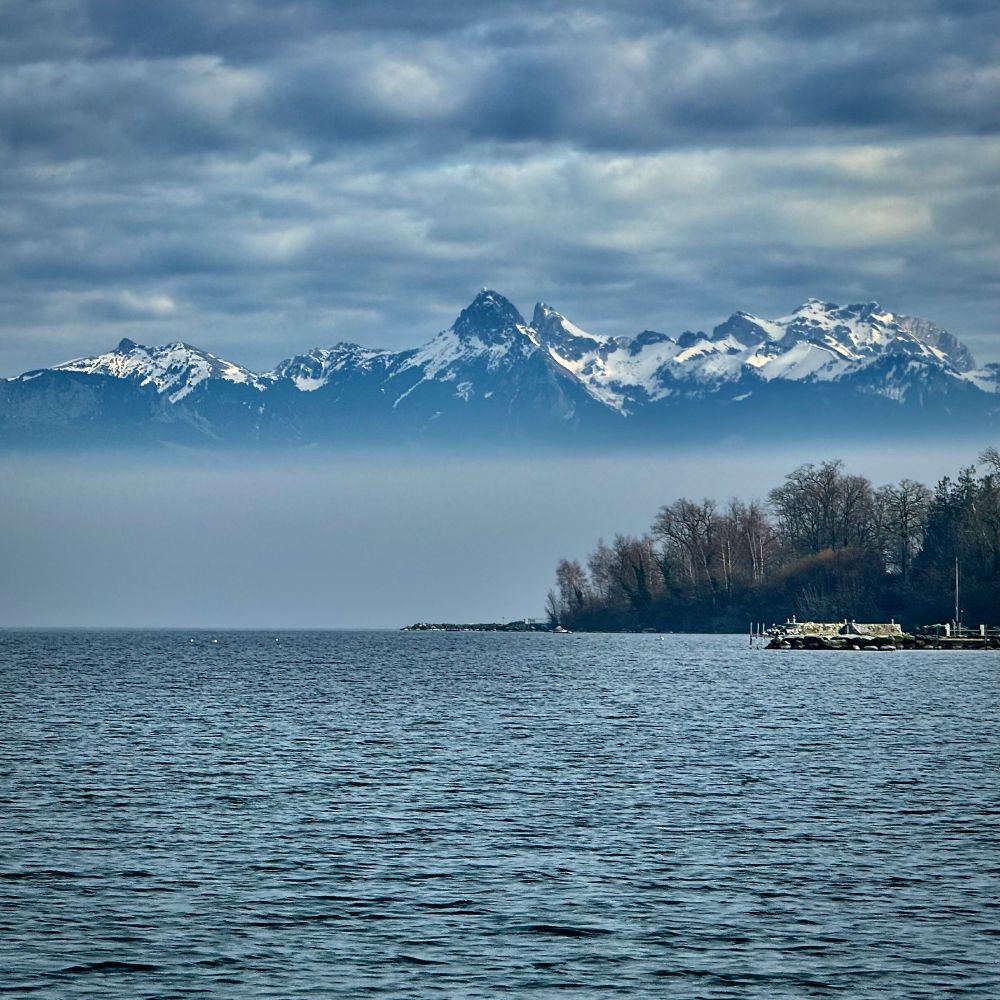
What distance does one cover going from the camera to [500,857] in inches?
1563

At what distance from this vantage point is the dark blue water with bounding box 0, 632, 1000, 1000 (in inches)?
1137

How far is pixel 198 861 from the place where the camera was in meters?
39.2

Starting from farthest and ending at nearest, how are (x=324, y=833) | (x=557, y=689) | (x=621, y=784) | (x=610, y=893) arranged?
(x=557, y=689)
(x=621, y=784)
(x=324, y=833)
(x=610, y=893)

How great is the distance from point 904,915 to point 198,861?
1727 cm

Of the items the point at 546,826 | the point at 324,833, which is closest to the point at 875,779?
the point at 546,826

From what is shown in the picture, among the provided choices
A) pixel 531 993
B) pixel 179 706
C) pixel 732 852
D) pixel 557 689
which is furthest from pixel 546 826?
pixel 557 689

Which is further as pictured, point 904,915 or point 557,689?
point 557,689

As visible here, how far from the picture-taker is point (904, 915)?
1307 inches

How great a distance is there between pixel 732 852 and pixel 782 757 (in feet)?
78.3

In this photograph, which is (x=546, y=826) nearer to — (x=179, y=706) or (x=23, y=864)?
(x=23, y=864)

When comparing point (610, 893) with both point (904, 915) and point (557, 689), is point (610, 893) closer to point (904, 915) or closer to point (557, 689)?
point (904, 915)

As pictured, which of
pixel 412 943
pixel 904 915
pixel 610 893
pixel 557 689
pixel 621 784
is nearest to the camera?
pixel 412 943

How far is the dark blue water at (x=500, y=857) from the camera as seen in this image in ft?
94.7

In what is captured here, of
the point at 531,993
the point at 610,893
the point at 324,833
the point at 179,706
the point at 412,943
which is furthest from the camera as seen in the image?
the point at 179,706
